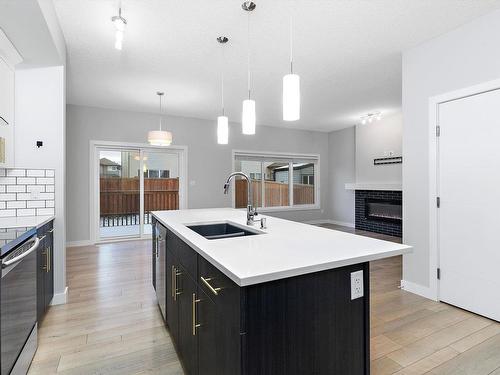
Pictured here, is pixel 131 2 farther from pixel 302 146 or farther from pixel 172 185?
pixel 302 146

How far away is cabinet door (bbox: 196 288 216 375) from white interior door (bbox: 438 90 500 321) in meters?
2.43

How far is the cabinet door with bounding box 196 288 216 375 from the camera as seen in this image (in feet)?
3.84

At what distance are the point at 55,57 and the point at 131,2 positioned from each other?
899 mm

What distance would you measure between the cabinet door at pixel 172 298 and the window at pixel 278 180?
4648mm

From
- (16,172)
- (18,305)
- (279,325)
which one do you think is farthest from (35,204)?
(279,325)

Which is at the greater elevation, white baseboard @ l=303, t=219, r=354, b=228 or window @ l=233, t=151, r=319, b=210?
window @ l=233, t=151, r=319, b=210

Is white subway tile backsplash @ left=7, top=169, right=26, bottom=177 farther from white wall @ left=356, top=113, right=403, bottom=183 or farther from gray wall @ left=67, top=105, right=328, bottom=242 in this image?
white wall @ left=356, top=113, right=403, bottom=183

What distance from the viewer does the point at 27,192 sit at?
8.46 ft

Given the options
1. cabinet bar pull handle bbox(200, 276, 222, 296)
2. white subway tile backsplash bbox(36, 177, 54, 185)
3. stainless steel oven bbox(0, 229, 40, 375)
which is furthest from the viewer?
white subway tile backsplash bbox(36, 177, 54, 185)

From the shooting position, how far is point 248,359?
98 cm

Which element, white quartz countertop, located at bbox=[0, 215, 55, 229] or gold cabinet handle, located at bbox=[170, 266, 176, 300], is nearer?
gold cabinet handle, located at bbox=[170, 266, 176, 300]

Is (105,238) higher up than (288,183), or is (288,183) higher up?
(288,183)

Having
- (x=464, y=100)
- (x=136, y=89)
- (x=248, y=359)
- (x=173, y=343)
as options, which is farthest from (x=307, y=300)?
(x=136, y=89)

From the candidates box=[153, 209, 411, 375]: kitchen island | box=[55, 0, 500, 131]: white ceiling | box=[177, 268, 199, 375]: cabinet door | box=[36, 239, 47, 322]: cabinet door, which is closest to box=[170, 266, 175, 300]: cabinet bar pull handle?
box=[177, 268, 199, 375]: cabinet door
